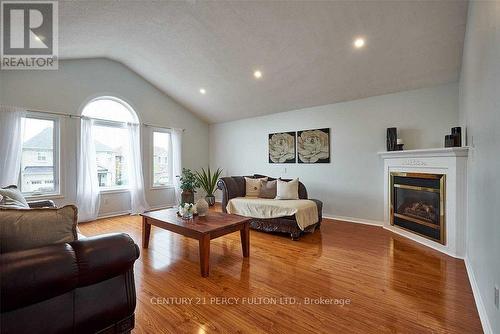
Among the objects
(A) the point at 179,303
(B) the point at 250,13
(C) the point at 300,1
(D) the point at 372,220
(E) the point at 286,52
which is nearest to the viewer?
(A) the point at 179,303

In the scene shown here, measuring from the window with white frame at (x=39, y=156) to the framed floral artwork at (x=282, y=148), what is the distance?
14.2 feet

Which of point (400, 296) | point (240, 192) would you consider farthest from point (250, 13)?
point (400, 296)

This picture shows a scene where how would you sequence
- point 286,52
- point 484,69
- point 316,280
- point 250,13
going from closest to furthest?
point 484,69 < point 316,280 < point 250,13 < point 286,52

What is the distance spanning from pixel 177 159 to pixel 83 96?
7.89ft

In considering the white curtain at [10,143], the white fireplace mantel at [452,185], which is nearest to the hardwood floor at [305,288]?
the white fireplace mantel at [452,185]

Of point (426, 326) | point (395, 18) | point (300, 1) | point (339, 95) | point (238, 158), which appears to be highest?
point (300, 1)

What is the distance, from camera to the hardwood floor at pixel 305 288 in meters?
1.68

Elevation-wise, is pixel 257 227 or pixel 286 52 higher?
pixel 286 52

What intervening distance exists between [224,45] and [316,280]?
11.8 feet

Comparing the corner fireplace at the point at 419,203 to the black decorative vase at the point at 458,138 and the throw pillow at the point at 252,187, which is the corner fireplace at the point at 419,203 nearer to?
the black decorative vase at the point at 458,138

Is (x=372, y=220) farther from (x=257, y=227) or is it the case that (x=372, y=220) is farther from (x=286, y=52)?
(x=286, y=52)

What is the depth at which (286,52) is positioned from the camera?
3693mm

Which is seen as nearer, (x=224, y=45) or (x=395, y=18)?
(x=395, y=18)

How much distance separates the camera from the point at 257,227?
3.90 m
